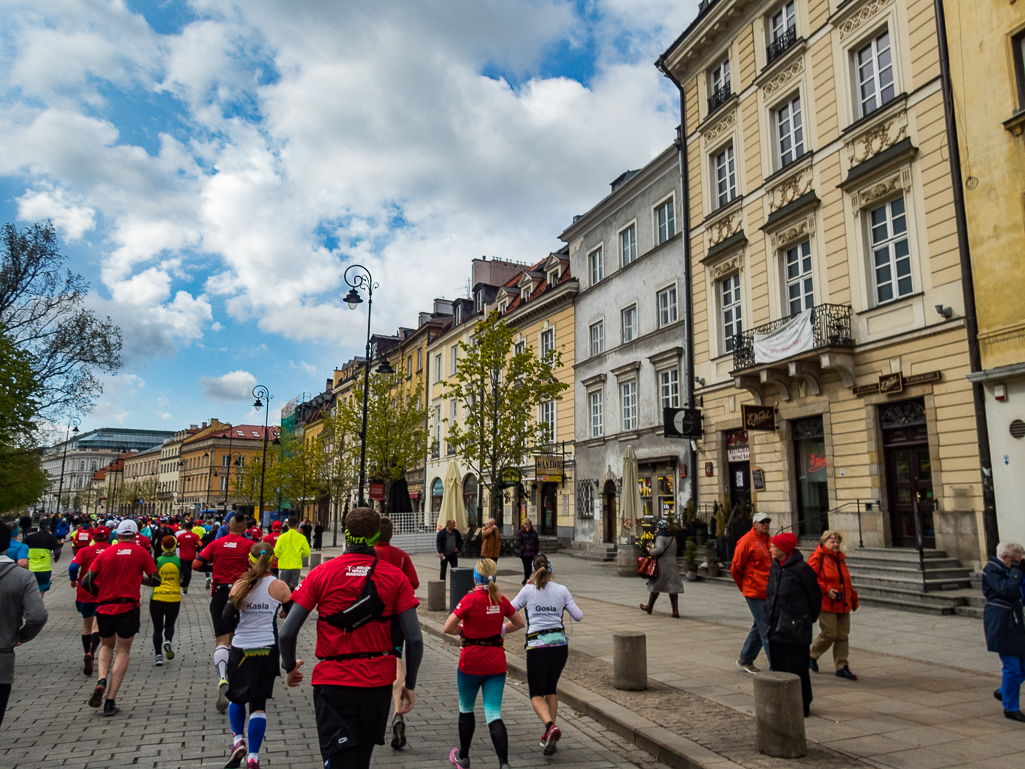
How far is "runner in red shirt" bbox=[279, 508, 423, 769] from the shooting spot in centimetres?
377

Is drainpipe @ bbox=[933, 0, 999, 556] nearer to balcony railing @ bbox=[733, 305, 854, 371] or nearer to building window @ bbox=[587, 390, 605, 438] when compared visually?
balcony railing @ bbox=[733, 305, 854, 371]

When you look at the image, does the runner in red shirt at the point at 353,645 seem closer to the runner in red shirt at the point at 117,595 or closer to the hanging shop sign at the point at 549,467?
the runner in red shirt at the point at 117,595

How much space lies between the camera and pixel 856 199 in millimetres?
17328

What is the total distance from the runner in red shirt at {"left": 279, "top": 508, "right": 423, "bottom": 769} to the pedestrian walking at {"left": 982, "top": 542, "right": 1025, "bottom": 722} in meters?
5.82

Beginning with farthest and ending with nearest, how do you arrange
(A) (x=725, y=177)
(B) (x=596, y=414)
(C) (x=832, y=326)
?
1. (B) (x=596, y=414)
2. (A) (x=725, y=177)
3. (C) (x=832, y=326)

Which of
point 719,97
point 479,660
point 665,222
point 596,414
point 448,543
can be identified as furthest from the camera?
point 596,414

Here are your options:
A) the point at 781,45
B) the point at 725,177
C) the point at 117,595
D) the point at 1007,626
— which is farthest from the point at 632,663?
the point at 781,45

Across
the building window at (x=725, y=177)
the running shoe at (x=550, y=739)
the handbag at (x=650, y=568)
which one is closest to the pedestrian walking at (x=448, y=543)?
the handbag at (x=650, y=568)

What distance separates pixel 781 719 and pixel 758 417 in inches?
573

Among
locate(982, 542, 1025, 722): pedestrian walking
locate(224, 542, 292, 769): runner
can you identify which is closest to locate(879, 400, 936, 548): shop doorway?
locate(982, 542, 1025, 722): pedestrian walking

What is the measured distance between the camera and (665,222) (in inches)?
1043

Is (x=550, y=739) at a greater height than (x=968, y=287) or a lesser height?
lesser

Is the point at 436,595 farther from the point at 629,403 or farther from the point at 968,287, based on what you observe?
the point at 629,403

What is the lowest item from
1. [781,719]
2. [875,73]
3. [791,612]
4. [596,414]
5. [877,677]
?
[877,677]
